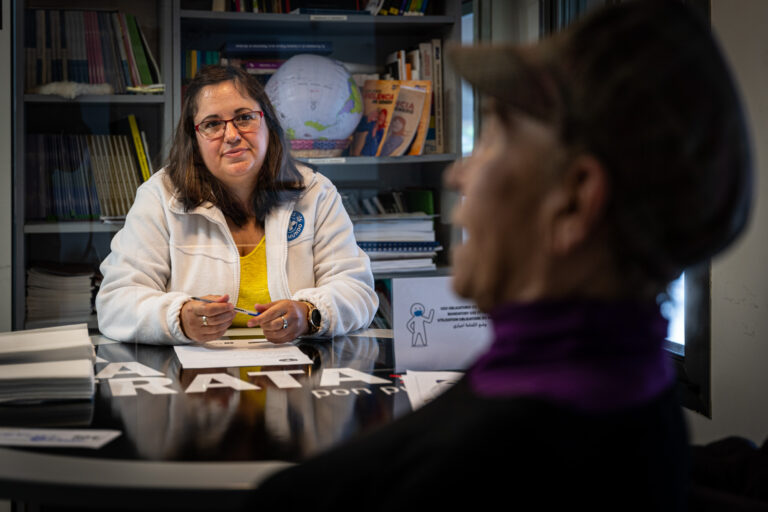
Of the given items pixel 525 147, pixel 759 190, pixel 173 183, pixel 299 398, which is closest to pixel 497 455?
pixel 525 147

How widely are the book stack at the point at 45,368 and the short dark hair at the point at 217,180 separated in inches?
30.3

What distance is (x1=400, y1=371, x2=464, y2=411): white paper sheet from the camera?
125cm

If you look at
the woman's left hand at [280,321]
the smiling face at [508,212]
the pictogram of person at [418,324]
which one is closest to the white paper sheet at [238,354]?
the woman's left hand at [280,321]

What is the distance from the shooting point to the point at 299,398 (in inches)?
49.7

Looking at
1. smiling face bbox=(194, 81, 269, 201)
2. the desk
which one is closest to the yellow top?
smiling face bbox=(194, 81, 269, 201)

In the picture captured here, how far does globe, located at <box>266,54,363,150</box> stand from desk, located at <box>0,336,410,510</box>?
55.1 inches

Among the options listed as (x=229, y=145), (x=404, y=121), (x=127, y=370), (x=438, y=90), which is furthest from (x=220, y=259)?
(x=438, y=90)

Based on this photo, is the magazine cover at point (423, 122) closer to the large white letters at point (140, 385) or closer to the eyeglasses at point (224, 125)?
the eyeglasses at point (224, 125)

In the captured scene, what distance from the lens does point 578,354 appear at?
553 millimetres

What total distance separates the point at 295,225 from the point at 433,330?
79cm

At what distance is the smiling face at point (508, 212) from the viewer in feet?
1.84

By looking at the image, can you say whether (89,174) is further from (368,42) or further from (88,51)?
(368,42)

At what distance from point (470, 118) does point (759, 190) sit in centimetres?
143

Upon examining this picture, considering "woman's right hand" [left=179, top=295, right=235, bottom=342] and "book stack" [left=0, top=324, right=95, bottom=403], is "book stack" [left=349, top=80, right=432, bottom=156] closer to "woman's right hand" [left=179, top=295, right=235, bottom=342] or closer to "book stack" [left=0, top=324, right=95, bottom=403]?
"woman's right hand" [left=179, top=295, right=235, bottom=342]
